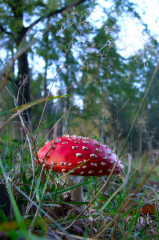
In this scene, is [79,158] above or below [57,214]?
above

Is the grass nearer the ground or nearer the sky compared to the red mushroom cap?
nearer the ground

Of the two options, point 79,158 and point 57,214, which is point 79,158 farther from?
point 57,214

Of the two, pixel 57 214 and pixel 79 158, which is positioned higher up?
pixel 79 158

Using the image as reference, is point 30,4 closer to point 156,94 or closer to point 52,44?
point 52,44

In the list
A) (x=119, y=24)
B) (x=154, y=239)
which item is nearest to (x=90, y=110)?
(x=119, y=24)

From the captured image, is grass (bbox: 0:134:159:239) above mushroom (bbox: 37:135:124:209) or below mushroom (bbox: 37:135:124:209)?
below

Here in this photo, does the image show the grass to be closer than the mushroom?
Yes

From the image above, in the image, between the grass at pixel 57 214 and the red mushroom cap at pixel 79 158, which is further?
the red mushroom cap at pixel 79 158

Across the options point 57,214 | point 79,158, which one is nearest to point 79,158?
point 79,158
